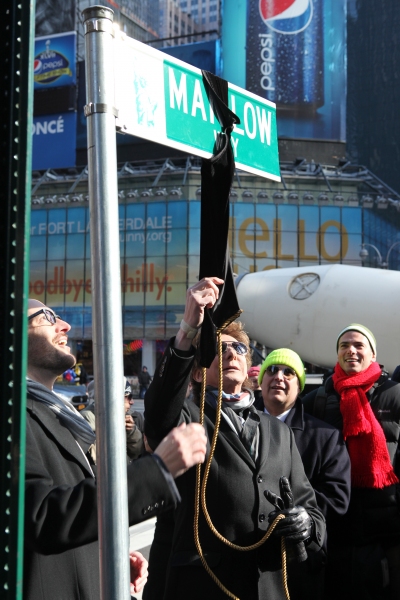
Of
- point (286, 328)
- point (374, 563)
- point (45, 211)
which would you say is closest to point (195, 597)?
point (374, 563)

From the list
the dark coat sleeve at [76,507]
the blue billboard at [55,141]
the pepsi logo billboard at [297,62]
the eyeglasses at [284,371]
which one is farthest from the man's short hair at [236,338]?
the blue billboard at [55,141]

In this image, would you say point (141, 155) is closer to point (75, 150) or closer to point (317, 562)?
point (75, 150)

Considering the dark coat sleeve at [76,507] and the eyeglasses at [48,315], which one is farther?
the eyeglasses at [48,315]

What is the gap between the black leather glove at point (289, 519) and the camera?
3.22 m

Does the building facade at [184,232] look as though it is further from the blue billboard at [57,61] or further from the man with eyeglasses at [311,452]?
the man with eyeglasses at [311,452]

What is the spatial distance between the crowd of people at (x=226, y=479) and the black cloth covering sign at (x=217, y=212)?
83 mm

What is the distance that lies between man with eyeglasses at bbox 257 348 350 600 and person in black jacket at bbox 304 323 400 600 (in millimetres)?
176

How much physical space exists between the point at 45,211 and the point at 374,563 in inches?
2188

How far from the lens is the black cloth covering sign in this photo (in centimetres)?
282

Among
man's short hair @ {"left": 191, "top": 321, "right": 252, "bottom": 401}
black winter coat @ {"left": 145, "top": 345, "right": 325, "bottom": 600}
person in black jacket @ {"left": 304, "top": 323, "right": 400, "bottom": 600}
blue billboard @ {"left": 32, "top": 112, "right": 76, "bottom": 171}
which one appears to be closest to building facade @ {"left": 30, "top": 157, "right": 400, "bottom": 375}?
blue billboard @ {"left": 32, "top": 112, "right": 76, "bottom": 171}

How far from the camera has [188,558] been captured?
3.19 m

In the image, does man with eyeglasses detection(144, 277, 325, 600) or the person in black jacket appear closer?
man with eyeglasses detection(144, 277, 325, 600)

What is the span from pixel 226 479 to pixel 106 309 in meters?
1.41

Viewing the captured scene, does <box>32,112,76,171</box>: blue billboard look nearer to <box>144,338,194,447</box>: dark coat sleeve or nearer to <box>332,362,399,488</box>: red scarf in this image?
<box>332,362,399,488</box>: red scarf
